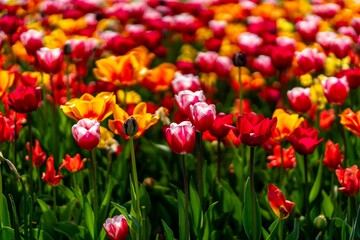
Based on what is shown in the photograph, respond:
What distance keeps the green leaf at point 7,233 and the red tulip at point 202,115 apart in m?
0.73

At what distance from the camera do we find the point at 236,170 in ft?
8.29

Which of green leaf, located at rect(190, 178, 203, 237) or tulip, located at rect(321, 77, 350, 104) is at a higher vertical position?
tulip, located at rect(321, 77, 350, 104)

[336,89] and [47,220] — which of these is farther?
Answer: [336,89]

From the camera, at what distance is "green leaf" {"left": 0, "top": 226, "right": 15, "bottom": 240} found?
1.83 m

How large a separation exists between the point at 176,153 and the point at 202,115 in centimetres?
41

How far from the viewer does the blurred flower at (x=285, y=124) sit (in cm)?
216

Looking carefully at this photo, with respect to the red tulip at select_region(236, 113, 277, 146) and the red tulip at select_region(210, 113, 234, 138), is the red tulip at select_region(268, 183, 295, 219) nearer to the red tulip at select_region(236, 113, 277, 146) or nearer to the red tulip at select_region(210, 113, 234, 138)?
the red tulip at select_region(236, 113, 277, 146)

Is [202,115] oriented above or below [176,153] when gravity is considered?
above

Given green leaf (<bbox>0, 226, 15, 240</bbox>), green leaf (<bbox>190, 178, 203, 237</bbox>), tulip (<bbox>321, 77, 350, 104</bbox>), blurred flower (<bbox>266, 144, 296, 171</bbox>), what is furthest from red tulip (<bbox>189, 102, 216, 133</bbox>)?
tulip (<bbox>321, 77, 350, 104</bbox>)

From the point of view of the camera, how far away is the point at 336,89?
2.49 meters

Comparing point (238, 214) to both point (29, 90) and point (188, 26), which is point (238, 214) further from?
point (188, 26)

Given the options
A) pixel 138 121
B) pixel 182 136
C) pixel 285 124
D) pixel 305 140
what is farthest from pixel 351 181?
pixel 138 121

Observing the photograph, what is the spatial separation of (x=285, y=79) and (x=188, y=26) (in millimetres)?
1202

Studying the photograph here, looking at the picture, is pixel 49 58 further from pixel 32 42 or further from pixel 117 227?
pixel 117 227
